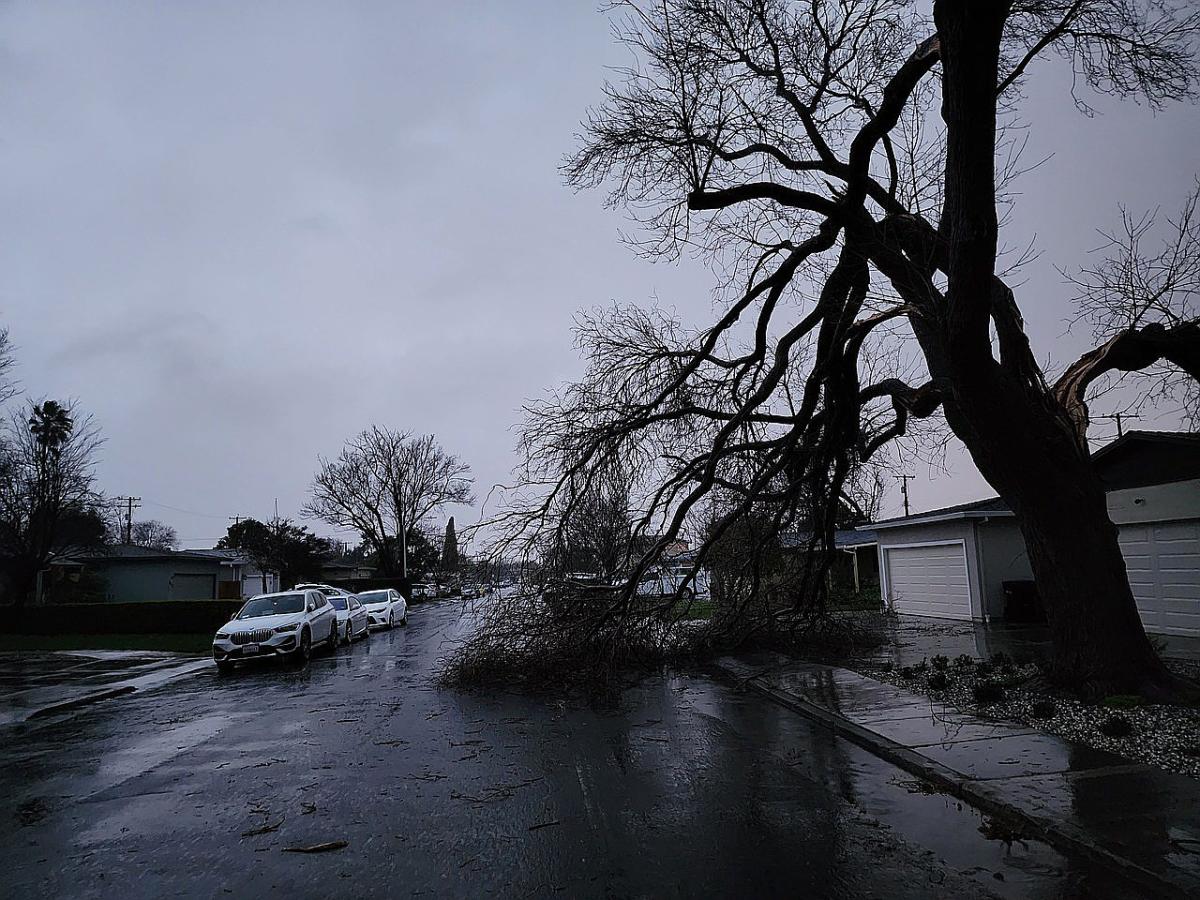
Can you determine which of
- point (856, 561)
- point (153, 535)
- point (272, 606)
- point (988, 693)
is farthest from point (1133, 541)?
point (153, 535)

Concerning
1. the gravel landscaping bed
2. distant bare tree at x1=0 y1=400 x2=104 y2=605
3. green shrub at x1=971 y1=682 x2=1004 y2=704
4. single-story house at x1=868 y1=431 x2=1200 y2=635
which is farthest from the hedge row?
green shrub at x1=971 y1=682 x2=1004 y2=704

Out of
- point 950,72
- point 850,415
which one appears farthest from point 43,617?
point 950,72

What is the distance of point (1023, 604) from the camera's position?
22016 mm

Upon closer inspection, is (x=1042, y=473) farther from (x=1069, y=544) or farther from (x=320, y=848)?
(x=320, y=848)

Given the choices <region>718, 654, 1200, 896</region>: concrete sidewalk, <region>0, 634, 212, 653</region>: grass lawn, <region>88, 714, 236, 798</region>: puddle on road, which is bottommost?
<region>88, 714, 236, 798</region>: puddle on road

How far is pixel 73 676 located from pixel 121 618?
1499 cm

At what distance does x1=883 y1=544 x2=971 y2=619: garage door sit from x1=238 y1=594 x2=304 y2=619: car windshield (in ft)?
58.7

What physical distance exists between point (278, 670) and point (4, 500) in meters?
20.0

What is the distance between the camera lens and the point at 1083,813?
5973 millimetres

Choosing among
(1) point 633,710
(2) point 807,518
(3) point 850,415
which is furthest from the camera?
(2) point 807,518

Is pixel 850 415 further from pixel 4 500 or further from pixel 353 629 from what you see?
pixel 4 500

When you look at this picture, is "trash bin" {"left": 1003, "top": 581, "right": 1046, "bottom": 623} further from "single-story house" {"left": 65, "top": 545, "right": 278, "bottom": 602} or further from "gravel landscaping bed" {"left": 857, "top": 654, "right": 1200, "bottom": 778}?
"single-story house" {"left": 65, "top": 545, "right": 278, "bottom": 602}

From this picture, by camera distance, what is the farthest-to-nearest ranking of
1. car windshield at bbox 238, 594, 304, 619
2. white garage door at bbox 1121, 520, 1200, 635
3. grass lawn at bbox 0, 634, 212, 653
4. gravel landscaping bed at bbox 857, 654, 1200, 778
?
grass lawn at bbox 0, 634, 212, 653 → car windshield at bbox 238, 594, 304, 619 → white garage door at bbox 1121, 520, 1200, 635 → gravel landscaping bed at bbox 857, 654, 1200, 778

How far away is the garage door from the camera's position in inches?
958
